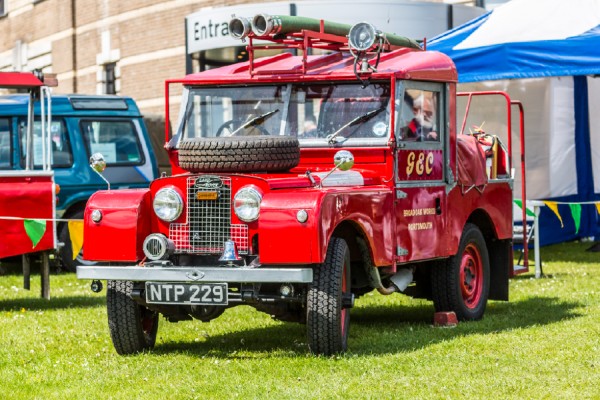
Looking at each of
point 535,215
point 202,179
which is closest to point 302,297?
point 202,179

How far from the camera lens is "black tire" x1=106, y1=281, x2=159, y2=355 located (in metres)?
8.25

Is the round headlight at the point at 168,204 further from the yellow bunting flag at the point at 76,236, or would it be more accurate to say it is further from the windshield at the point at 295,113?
the yellow bunting flag at the point at 76,236

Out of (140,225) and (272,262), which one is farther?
(140,225)

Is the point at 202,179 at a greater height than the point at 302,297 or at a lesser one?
greater

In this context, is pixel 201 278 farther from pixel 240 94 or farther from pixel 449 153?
pixel 449 153

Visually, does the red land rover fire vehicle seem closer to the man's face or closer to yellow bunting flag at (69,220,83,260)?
the man's face

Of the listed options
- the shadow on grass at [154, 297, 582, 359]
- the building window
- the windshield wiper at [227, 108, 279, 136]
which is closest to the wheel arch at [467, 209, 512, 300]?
the shadow on grass at [154, 297, 582, 359]

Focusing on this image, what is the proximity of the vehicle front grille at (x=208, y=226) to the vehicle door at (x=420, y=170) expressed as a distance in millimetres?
1368

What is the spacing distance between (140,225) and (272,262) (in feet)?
3.47

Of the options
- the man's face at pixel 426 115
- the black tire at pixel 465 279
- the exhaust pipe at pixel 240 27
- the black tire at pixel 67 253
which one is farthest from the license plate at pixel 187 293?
the black tire at pixel 67 253

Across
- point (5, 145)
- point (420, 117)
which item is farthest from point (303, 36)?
point (5, 145)

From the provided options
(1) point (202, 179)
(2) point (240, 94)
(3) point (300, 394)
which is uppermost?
(2) point (240, 94)

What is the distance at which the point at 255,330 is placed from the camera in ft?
32.0

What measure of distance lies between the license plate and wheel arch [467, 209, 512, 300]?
356cm
